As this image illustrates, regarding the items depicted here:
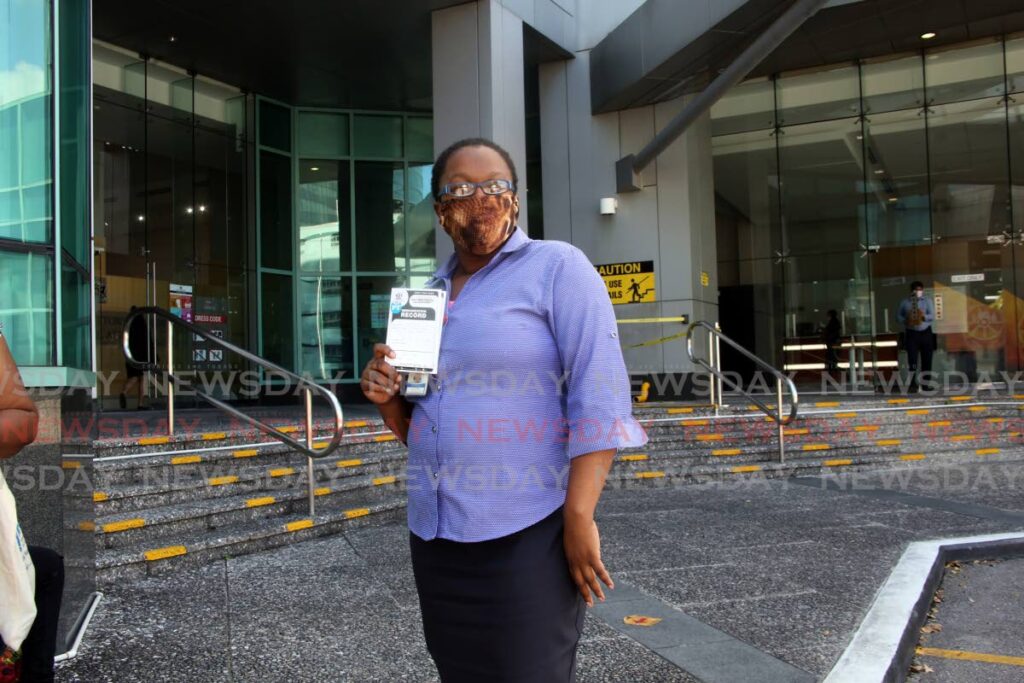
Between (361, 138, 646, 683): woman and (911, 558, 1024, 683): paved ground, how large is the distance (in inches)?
106

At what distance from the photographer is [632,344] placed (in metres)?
13.1

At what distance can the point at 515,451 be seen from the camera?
5.80ft

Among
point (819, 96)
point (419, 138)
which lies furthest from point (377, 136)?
point (819, 96)

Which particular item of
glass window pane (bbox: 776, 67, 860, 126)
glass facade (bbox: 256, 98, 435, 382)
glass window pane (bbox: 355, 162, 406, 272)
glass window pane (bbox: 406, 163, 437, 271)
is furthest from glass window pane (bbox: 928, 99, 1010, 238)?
glass window pane (bbox: 355, 162, 406, 272)

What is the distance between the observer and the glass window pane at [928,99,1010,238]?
1588 cm

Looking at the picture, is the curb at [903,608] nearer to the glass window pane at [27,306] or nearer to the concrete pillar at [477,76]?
the glass window pane at [27,306]

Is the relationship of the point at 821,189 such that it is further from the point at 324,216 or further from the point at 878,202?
the point at 324,216

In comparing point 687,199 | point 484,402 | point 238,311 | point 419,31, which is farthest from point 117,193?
point 484,402

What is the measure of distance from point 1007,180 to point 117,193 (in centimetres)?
1534

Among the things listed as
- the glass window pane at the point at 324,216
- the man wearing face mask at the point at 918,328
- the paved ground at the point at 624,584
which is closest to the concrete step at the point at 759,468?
the paved ground at the point at 624,584

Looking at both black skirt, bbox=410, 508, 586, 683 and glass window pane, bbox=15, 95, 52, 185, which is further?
glass window pane, bbox=15, 95, 52, 185

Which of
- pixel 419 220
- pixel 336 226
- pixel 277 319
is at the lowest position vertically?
pixel 277 319

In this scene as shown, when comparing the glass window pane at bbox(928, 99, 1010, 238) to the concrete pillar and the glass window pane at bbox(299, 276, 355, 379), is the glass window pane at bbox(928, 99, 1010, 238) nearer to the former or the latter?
the concrete pillar

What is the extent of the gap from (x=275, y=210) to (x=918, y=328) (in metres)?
10.3
